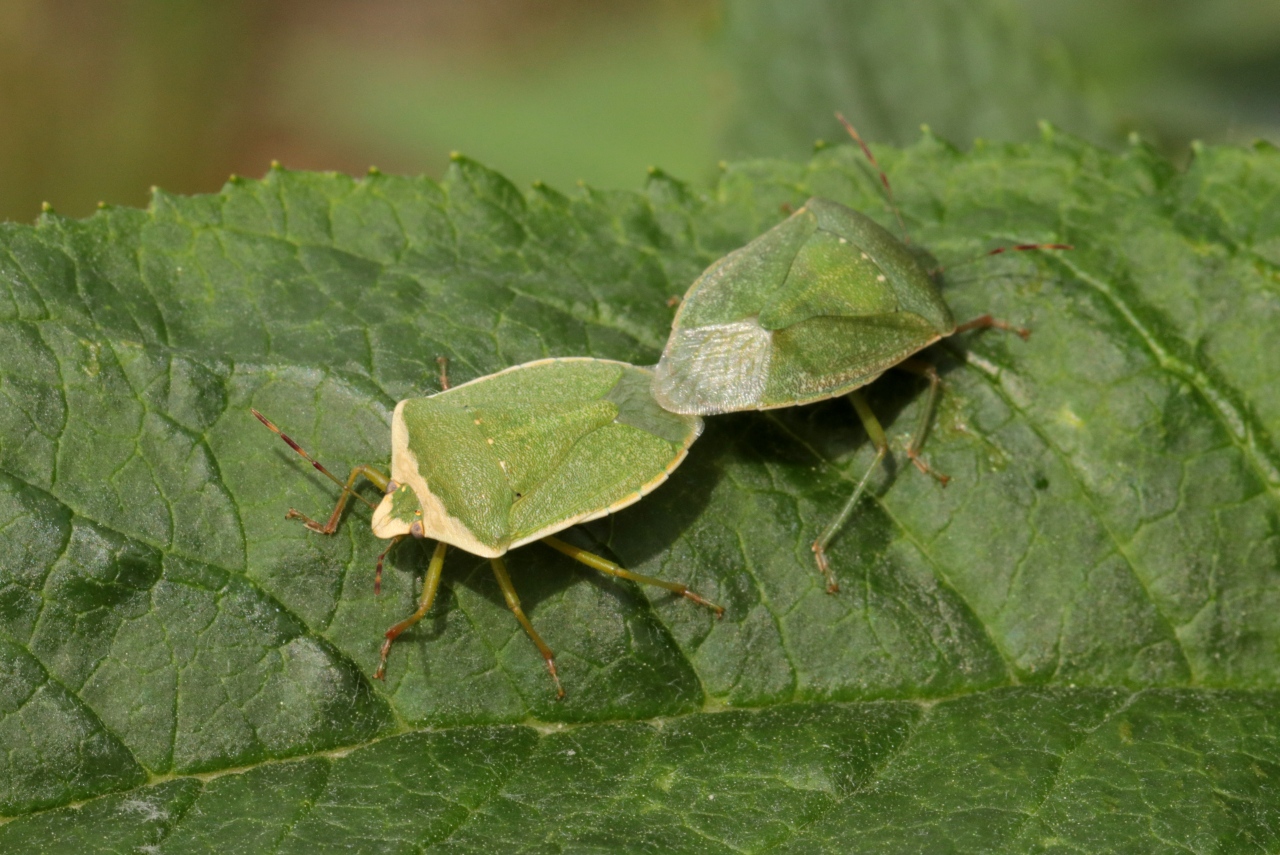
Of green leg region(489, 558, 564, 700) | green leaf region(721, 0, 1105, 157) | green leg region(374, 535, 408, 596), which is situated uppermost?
green leaf region(721, 0, 1105, 157)

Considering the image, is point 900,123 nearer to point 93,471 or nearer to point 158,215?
point 158,215

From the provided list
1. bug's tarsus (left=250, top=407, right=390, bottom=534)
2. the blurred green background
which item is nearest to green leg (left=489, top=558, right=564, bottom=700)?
bug's tarsus (left=250, top=407, right=390, bottom=534)

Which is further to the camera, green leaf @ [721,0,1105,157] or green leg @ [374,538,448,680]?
green leaf @ [721,0,1105,157]

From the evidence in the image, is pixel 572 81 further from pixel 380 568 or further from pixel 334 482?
pixel 380 568

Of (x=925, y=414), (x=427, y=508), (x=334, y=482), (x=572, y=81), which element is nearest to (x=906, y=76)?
(x=925, y=414)

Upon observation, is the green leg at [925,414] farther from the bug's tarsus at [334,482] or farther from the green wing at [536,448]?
the bug's tarsus at [334,482]

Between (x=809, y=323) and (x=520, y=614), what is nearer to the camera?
(x=520, y=614)

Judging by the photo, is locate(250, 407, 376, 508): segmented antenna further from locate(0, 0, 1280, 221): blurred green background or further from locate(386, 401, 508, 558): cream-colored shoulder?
locate(0, 0, 1280, 221): blurred green background
